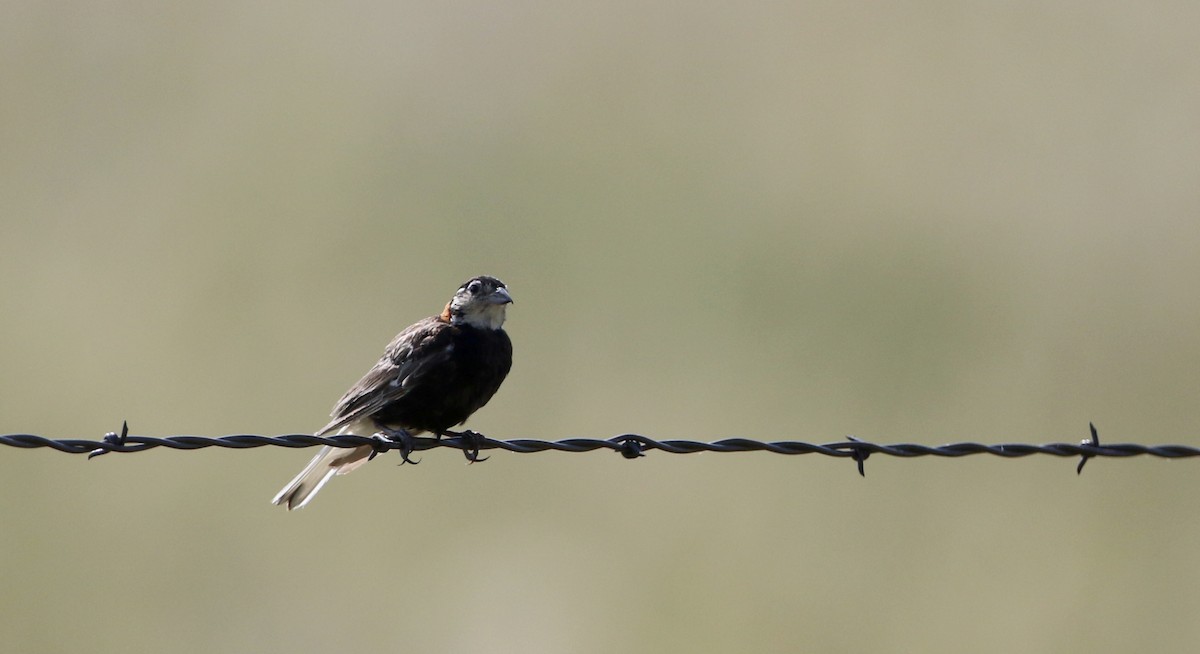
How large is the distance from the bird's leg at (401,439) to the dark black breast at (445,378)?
0.27ft

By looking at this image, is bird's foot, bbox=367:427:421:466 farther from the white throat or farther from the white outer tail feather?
the white throat

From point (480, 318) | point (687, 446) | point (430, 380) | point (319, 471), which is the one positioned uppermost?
point (480, 318)

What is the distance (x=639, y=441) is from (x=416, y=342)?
2683 millimetres

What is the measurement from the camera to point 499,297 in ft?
25.6

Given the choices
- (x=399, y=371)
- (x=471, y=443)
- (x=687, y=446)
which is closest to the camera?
(x=687, y=446)

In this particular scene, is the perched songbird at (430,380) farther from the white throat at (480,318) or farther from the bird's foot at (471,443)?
the bird's foot at (471,443)

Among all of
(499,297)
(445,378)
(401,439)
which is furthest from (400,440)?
(499,297)

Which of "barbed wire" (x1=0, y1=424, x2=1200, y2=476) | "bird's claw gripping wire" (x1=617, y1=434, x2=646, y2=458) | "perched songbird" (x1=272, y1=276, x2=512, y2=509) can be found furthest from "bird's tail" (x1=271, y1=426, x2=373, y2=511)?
"bird's claw gripping wire" (x1=617, y1=434, x2=646, y2=458)

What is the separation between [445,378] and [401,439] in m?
0.76

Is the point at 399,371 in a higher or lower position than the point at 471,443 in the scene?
higher

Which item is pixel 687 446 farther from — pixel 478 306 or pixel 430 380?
pixel 478 306

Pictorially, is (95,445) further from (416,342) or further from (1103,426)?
(1103,426)

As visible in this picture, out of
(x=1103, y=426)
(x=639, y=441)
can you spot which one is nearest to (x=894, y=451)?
(x=639, y=441)

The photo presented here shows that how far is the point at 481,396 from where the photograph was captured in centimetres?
775
